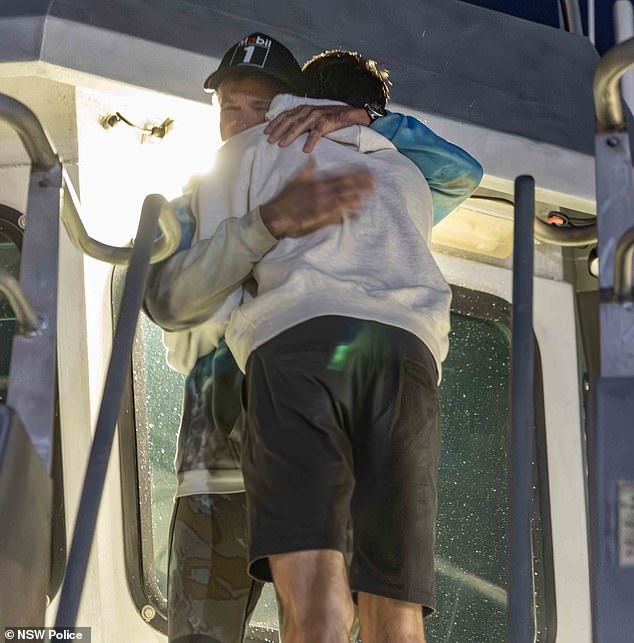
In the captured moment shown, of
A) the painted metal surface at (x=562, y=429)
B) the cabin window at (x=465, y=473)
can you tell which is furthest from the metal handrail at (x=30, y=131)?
the painted metal surface at (x=562, y=429)

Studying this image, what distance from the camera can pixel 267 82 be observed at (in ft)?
9.42

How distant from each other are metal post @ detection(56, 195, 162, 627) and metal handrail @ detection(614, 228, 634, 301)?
28.6 inches

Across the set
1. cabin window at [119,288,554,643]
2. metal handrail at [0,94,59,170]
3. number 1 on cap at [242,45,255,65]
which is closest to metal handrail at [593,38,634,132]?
metal handrail at [0,94,59,170]

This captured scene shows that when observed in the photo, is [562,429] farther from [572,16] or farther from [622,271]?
[622,271]

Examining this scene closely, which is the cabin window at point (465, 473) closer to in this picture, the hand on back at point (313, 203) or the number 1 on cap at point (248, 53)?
the number 1 on cap at point (248, 53)

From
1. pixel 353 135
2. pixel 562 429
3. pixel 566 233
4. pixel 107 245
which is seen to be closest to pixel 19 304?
pixel 107 245

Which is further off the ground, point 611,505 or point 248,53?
point 248,53

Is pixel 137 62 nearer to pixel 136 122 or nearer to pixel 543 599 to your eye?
pixel 136 122

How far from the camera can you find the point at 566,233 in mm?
2434

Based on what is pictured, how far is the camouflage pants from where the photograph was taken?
2.61m

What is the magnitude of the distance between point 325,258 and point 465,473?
1.63 metres

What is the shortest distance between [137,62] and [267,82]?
57 cm

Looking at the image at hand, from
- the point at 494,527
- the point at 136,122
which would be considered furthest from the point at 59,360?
the point at 494,527

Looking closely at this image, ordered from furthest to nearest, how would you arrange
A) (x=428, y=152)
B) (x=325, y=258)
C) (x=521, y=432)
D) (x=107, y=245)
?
(x=428, y=152) < (x=107, y=245) < (x=325, y=258) < (x=521, y=432)
